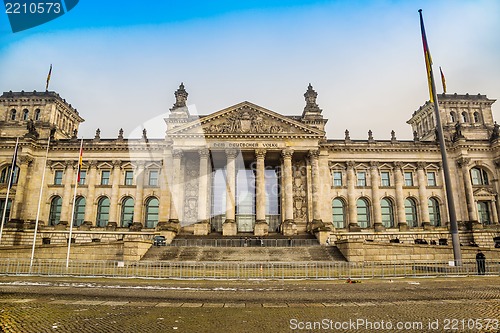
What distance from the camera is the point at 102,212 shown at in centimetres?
4856

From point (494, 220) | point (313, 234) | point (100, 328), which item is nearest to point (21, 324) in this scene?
point (100, 328)

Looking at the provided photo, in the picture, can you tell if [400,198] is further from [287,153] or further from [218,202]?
[218,202]

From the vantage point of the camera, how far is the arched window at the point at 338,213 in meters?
47.7

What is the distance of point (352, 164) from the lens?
48469mm

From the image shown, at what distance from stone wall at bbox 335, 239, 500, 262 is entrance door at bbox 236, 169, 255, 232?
705 inches

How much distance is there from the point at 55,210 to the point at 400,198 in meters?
48.8

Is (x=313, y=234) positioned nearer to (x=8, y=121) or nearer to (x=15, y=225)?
(x=15, y=225)

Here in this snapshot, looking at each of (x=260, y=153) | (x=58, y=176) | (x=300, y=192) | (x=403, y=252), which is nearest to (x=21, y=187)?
(x=58, y=176)

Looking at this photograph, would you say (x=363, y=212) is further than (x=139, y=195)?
Yes

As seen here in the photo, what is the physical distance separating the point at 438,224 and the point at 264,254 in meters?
29.9

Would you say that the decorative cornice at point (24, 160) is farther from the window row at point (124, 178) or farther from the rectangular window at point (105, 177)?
the rectangular window at point (105, 177)

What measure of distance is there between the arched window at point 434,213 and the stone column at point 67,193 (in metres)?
50.9

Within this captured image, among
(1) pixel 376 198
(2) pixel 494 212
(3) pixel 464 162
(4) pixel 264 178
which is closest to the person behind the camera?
(4) pixel 264 178

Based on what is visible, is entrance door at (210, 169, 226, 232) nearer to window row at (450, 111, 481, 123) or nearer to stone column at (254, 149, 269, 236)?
stone column at (254, 149, 269, 236)
